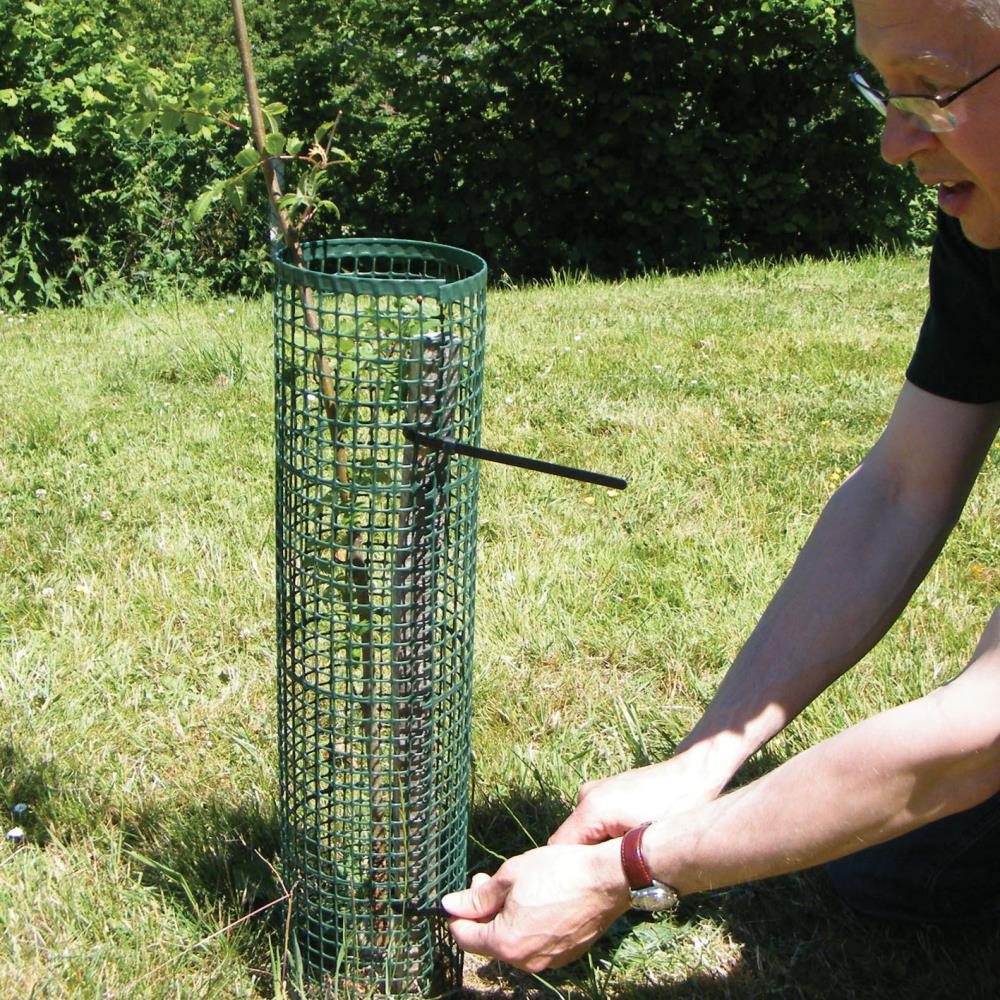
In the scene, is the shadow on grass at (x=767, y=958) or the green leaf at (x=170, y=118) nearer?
the green leaf at (x=170, y=118)

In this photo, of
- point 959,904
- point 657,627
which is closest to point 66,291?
point 657,627

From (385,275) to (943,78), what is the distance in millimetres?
920

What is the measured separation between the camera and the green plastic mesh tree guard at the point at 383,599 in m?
1.73

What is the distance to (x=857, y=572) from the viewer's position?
201 cm

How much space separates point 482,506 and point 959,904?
190 cm

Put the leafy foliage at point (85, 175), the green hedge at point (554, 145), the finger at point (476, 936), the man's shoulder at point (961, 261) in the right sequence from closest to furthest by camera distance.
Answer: the finger at point (476, 936), the man's shoulder at point (961, 261), the leafy foliage at point (85, 175), the green hedge at point (554, 145)

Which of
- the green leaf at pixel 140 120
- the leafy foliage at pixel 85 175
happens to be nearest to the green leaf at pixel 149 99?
the green leaf at pixel 140 120

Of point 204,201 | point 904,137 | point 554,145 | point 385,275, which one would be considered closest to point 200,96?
point 204,201

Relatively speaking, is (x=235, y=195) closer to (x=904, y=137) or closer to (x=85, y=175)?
(x=904, y=137)

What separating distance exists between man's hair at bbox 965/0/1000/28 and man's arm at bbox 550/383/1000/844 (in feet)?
2.19

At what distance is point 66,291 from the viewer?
298 inches

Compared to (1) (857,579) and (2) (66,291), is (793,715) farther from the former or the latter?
(2) (66,291)

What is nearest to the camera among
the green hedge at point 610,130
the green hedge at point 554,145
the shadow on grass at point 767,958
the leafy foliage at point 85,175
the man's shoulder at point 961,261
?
the man's shoulder at point 961,261

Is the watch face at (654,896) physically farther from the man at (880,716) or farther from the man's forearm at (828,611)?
the man's forearm at (828,611)
